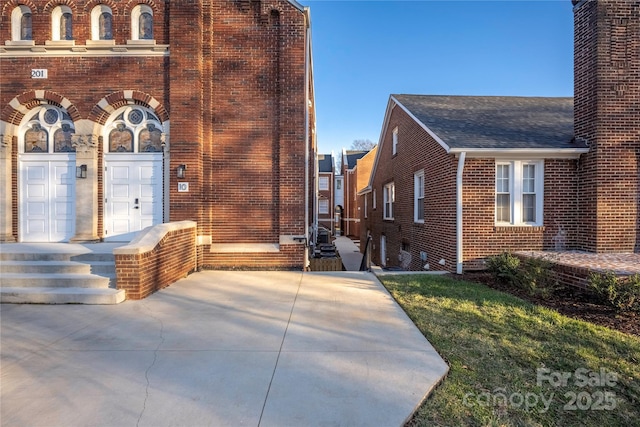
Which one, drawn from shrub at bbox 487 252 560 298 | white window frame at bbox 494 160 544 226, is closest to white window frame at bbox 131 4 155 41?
white window frame at bbox 494 160 544 226

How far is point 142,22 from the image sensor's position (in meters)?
8.10

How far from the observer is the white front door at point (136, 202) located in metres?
8.08

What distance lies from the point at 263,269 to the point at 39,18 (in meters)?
8.47

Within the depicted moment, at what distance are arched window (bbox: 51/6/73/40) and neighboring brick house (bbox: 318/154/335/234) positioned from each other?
27.9 m

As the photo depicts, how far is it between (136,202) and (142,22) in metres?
4.66

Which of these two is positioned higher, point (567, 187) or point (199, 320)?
point (567, 187)

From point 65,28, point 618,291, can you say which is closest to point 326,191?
point 65,28

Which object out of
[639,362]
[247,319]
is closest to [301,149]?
[247,319]

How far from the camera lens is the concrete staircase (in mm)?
Result: 5207

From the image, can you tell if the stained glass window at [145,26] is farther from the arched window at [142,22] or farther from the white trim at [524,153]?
the white trim at [524,153]

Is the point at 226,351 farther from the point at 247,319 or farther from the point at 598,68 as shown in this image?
the point at 598,68

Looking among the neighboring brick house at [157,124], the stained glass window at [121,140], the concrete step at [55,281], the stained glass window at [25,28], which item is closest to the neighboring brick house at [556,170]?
the neighboring brick house at [157,124]

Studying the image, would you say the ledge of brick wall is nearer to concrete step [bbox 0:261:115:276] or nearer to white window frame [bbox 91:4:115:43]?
concrete step [bbox 0:261:115:276]

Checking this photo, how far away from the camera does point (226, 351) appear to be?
11.5 ft
